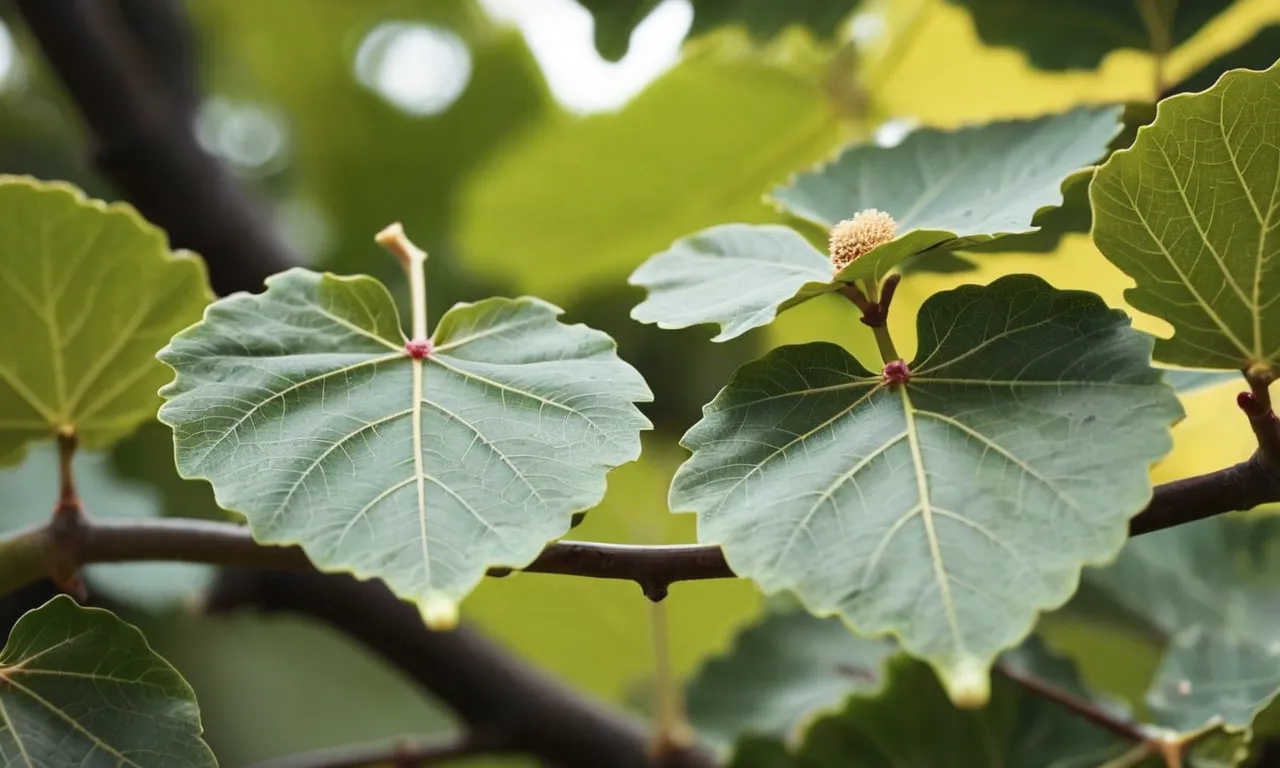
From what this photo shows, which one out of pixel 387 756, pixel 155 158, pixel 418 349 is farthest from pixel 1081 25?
pixel 155 158

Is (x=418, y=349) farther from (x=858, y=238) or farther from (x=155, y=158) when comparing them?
(x=155, y=158)

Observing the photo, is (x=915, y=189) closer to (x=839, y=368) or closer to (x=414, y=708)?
(x=839, y=368)

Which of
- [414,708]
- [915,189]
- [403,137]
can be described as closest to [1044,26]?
[915,189]

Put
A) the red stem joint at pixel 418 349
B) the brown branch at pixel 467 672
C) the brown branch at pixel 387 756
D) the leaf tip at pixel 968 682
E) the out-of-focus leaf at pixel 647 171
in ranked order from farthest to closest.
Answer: the out-of-focus leaf at pixel 647 171, the brown branch at pixel 467 672, the brown branch at pixel 387 756, the red stem joint at pixel 418 349, the leaf tip at pixel 968 682

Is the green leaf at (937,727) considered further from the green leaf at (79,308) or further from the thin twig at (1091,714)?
the green leaf at (79,308)

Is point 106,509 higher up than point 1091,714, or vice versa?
point 106,509

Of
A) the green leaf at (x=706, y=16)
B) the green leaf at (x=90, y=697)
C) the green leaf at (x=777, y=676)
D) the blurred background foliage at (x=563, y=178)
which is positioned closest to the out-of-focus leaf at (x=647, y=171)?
Answer: the blurred background foliage at (x=563, y=178)

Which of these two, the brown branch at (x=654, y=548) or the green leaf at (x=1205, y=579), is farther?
the green leaf at (x=1205, y=579)

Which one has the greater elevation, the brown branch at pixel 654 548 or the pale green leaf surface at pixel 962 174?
the pale green leaf surface at pixel 962 174
